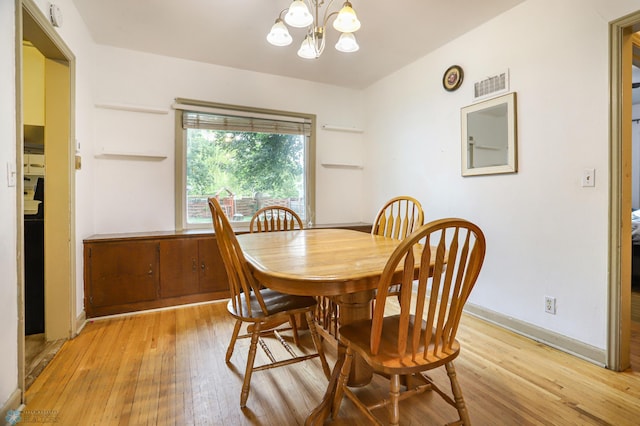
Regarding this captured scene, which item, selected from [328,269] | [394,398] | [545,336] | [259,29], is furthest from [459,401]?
[259,29]

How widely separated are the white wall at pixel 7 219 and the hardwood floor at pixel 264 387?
0.26 m

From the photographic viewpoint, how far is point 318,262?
4.42 ft

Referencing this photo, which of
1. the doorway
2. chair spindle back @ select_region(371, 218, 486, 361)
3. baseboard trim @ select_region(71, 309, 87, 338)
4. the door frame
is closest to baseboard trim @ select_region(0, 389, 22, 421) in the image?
the doorway

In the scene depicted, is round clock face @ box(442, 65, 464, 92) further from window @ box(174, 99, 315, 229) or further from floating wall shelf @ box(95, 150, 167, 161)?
floating wall shelf @ box(95, 150, 167, 161)

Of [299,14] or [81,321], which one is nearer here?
[299,14]

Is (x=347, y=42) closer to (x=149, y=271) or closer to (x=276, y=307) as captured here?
(x=276, y=307)

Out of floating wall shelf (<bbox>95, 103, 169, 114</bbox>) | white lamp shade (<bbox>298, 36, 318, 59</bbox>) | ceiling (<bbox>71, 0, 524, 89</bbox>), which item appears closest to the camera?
white lamp shade (<bbox>298, 36, 318, 59</bbox>)

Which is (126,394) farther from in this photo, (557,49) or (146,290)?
(557,49)

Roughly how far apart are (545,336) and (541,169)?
1150 mm

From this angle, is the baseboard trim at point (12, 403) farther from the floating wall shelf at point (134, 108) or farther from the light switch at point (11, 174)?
the floating wall shelf at point (134, 108)

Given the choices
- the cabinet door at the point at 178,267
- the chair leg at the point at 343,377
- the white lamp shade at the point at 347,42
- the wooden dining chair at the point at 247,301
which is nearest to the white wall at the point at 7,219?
the wooden dining chair at the point at 247,301

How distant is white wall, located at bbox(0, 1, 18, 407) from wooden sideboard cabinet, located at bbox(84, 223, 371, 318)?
1.16m

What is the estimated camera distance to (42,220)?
7.37ft

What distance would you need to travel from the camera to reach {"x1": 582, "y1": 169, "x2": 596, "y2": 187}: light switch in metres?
1.90
